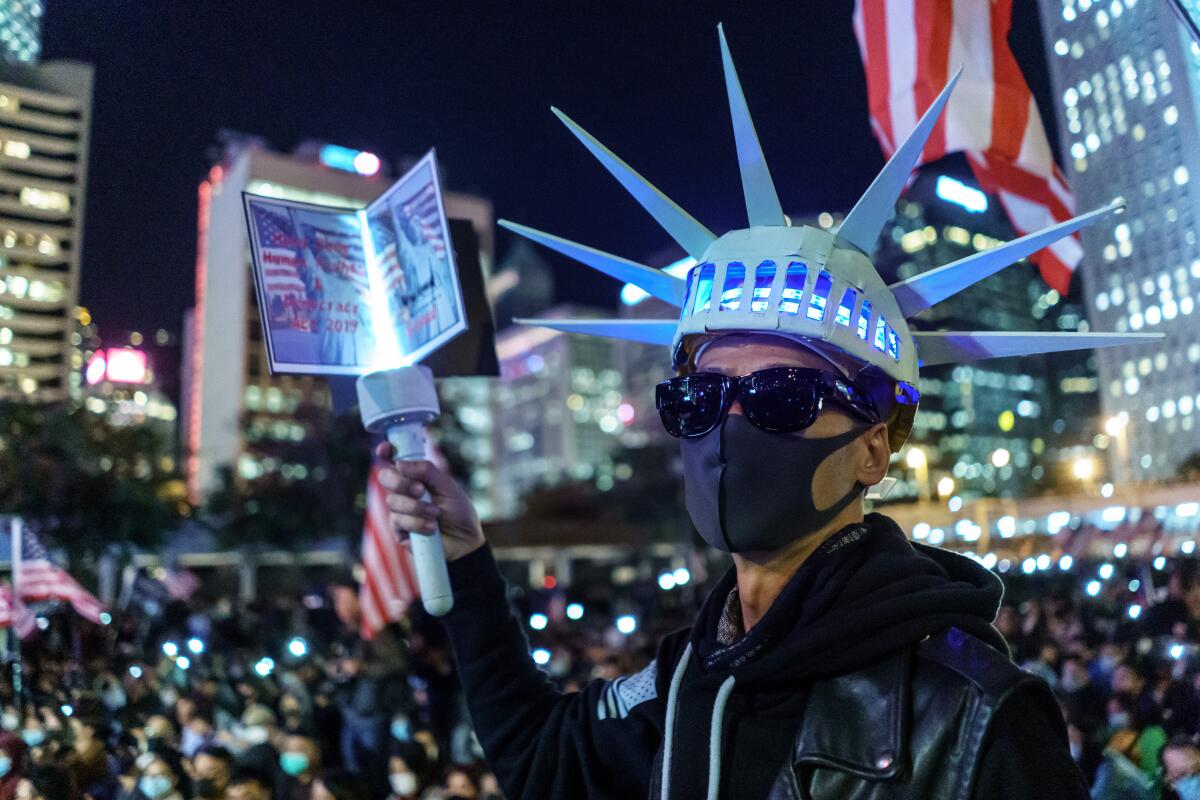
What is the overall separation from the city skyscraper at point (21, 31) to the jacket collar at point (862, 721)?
4728 millimetres

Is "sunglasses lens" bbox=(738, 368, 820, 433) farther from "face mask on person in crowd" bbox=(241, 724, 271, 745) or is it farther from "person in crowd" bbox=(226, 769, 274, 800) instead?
"face mask on person in crowd" bbox=(241, 724, 271, 745)

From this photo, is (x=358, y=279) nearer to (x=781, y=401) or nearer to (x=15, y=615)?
(x=781, y=401)

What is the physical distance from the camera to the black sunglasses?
74.2 inches

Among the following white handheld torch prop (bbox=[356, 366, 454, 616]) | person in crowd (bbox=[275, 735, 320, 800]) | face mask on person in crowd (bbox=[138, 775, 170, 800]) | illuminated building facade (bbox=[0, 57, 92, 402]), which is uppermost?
illuminated building facade (bbox=[0, 57, 92, 402])

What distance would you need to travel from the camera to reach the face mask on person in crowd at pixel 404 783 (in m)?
5.89

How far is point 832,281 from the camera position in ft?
6.47

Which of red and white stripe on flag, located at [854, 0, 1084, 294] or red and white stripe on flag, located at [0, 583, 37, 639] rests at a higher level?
red and white stripe on flag, located at [854, 0, 1084, 294]

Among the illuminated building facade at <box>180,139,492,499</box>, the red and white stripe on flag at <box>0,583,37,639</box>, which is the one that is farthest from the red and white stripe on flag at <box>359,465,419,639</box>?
the illuminated building facade at <box>180,139,492,499</box>

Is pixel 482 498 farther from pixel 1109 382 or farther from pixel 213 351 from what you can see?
pixel 1109 382

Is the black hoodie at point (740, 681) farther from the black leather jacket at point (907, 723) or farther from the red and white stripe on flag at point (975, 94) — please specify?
the red and white stripe on flag at point (975, 94)

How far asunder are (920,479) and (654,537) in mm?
43150

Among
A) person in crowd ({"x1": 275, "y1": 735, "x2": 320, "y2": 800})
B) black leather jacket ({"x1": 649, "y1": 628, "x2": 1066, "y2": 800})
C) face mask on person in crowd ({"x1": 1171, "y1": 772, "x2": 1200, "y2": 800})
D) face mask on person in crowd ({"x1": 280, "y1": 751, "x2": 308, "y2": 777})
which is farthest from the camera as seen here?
face mask on person in crowd ({"x1": 280, "y1": 751, "x2": 308, "y2": 777})

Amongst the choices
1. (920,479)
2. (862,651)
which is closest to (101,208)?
(862,651)

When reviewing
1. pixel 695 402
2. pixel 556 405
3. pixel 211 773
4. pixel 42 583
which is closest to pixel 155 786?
pixel 211 773
